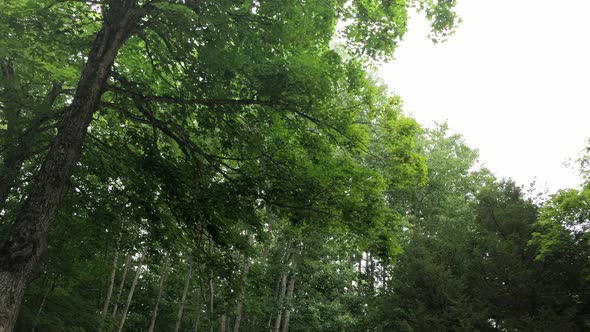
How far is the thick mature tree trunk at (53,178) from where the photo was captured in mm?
4121

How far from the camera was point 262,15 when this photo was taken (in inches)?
197

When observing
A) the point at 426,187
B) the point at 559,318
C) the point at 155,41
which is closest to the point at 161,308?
the point at 426,187

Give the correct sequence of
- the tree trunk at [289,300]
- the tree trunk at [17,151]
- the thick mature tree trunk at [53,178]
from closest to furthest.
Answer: the thick mature tree trunk at [53,178], the tree trunk at [17,151], the tree trunk at [289,300]

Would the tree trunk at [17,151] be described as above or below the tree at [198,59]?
below

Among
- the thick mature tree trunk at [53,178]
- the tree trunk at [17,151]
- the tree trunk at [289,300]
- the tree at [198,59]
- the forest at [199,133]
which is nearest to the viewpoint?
the thick mature tree trunk at [53,178]

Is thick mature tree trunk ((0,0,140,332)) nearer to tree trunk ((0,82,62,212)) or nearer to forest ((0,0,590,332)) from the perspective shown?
forest ((0,0,590,332))

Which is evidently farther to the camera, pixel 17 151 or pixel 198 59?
pixel 17 151

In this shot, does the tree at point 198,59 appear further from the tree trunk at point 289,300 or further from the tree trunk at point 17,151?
the tree trunk at point 289,300

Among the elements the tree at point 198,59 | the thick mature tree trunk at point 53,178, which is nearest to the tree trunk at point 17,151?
the tree at point 198,59

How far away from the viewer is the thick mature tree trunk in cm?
412

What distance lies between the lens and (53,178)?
4.64 metres

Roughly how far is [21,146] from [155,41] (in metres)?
2.35

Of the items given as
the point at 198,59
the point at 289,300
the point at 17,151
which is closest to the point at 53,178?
the point at 17,151

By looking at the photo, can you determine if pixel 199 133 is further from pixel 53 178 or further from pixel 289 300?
pixel 289 300
